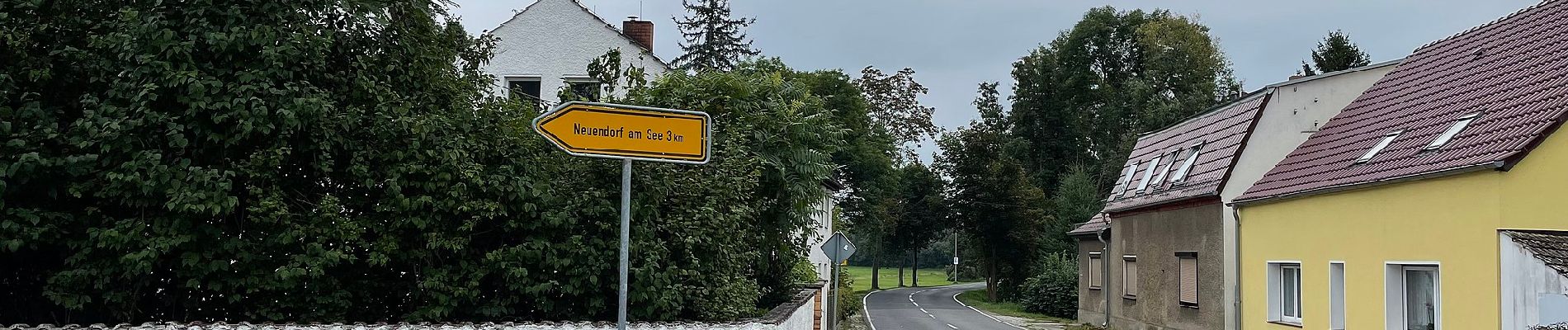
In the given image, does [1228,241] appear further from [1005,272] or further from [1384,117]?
[1005,272]

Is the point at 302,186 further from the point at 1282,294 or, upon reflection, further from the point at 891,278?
the point at 891,278

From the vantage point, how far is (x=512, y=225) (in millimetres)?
10094

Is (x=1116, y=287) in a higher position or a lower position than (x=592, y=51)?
lower

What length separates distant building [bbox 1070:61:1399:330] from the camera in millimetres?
19562

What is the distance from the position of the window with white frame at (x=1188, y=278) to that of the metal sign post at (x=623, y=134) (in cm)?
1696

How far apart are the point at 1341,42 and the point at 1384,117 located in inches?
1101

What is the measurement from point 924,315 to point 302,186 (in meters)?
32.7

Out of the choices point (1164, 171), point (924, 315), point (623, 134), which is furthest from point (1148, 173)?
point (623, 134)

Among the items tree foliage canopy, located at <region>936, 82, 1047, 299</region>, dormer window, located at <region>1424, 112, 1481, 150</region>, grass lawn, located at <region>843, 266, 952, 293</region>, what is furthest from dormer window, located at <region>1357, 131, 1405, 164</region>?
grass lawn, located at <region>843, 266, 952, 293</region>

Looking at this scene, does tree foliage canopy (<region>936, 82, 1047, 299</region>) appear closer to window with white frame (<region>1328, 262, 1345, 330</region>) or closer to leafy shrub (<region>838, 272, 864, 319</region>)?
leafy shrub (<region>838, 272, 864, 319</region>)

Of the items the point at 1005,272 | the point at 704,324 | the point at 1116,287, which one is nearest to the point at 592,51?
the point at 1116,287

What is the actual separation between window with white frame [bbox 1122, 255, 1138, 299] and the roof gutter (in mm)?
8148

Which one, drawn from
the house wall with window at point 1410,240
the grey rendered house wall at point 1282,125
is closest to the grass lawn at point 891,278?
the grey rendered house wall at point 1282,125

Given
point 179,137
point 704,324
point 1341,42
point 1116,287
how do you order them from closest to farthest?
point 179,137 < point 704,324 < point 1116,287 < point 1341,42
